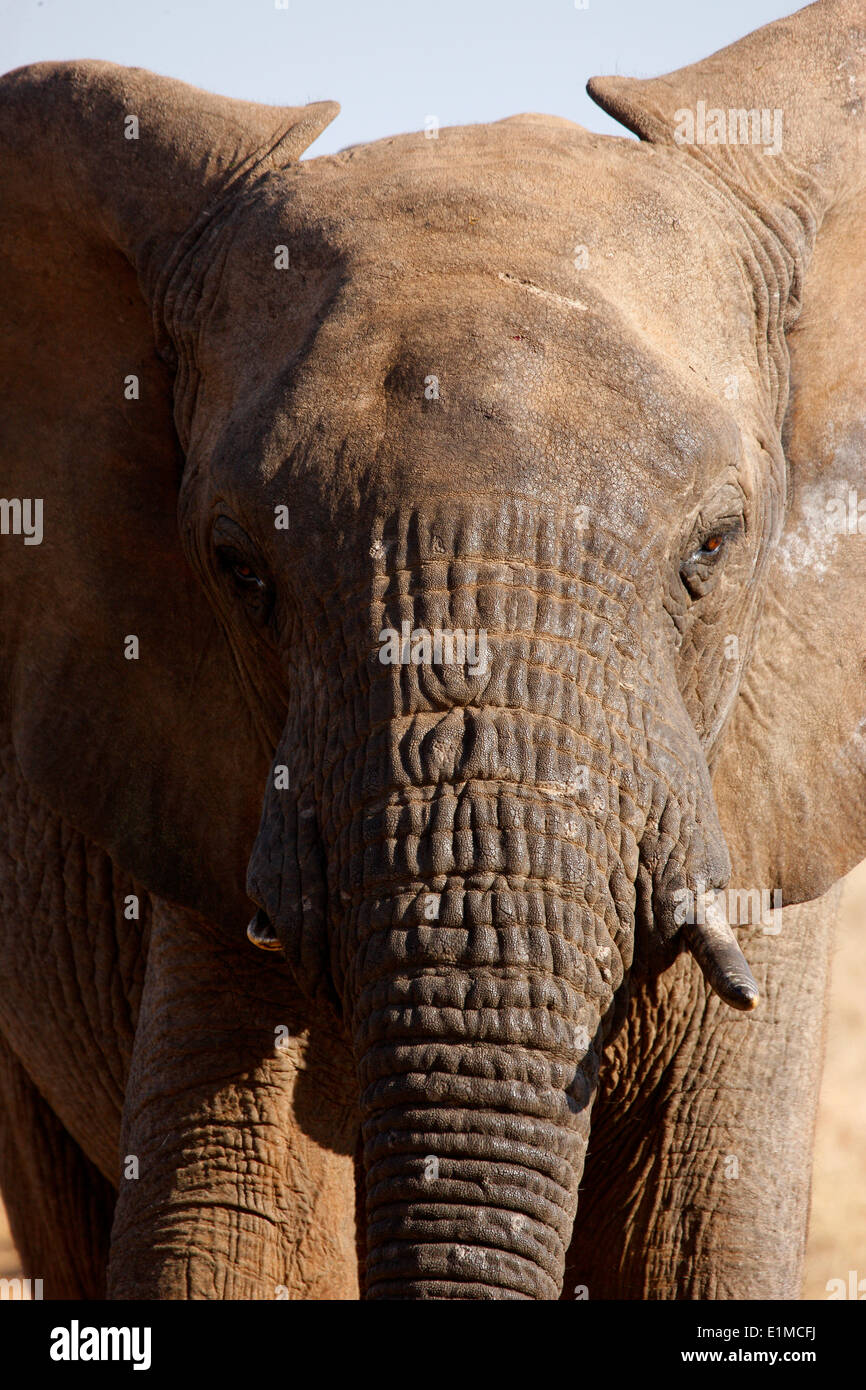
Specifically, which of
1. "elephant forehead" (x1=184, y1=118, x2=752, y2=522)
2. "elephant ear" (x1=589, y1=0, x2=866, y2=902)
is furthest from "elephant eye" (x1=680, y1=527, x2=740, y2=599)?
"elephant ear" (x1=589, y1=0, x2=866, y2=902)

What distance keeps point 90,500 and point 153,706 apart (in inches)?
19.3

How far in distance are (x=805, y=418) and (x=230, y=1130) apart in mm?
1998

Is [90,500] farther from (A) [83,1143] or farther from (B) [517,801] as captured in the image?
(A) [83,1143]

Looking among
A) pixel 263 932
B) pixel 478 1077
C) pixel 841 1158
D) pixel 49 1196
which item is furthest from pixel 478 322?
pixel 841 1158

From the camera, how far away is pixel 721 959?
9.98 ft

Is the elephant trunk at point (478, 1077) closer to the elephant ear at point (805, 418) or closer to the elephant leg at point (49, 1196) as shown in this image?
the elephant ear at point (805, 418)

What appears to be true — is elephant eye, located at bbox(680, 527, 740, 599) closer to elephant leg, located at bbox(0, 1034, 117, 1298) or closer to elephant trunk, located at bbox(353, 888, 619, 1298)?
elephant trunk, located at bbox(353, 888, 619, 1298)

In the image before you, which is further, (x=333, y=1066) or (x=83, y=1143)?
(x=83, y=1143)

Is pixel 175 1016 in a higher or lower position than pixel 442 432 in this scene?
lower

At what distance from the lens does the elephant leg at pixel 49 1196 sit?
5543 millimetres

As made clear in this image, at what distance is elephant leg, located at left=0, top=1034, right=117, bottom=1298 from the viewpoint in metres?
5.54

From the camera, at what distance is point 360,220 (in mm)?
A: 3512
